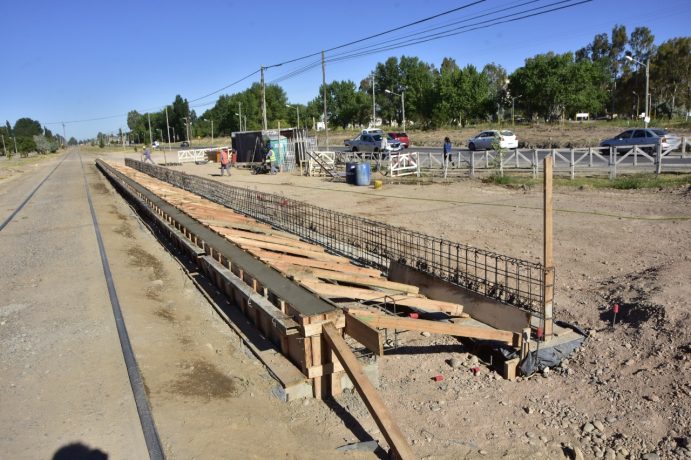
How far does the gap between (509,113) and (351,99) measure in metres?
31.5

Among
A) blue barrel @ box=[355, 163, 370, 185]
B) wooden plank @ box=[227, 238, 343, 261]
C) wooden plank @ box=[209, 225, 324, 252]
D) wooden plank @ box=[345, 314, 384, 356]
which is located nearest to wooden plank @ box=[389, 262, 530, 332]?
wooden plank @ box=[227, 238, 343, 261]

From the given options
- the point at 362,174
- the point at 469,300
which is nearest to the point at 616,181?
the point at 362,174

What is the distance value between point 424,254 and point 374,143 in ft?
105

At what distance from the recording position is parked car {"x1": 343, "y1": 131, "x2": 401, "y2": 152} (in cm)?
3919

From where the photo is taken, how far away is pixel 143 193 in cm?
1638

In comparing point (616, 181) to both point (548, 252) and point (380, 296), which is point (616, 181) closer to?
point (548, 252)

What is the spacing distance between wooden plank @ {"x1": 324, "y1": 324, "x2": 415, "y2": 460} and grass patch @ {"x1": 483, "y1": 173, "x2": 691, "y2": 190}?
49.3 feet

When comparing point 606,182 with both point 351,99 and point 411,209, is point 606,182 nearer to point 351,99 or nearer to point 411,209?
point 411,209

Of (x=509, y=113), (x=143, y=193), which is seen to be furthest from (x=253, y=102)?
(x=143, y=193)

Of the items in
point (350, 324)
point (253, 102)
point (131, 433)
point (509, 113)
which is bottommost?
point (131, 433)

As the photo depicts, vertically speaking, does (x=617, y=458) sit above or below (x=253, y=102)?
below

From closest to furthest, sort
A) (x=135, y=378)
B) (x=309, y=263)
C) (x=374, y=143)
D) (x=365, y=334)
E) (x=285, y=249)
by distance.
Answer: (x=365, y=334)
(x=135, y=378)
(x=309, y=263)
(x=285, y=249)
(x=374, y=143)

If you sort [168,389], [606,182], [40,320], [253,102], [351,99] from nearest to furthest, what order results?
1. [168,389]
2. [40,320]
3. [606,182]
4. [351,99]
5. [253,102]

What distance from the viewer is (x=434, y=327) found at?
510 centimetres
